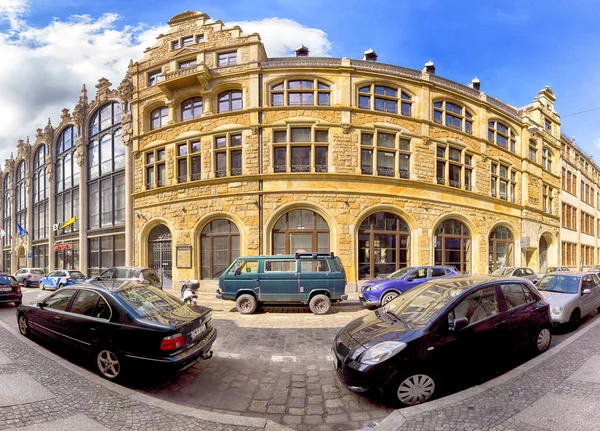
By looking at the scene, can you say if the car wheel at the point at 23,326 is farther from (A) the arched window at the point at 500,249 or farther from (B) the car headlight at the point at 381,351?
(A) the arched window at the point at 500,249

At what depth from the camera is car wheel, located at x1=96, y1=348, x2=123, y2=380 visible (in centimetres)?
449

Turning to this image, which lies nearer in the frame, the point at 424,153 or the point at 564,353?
the point at 564,353

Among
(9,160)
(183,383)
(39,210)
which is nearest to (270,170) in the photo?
(183,383)

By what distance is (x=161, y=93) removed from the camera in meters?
18.2

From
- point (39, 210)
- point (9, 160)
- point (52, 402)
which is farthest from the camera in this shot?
point (9, 160)

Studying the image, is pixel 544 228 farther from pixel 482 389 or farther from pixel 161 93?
pixel 161 93

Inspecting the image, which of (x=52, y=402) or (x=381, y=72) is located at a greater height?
(x=381, y=72)

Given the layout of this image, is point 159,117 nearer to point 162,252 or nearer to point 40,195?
point 162,252

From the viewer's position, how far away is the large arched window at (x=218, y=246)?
1609cm

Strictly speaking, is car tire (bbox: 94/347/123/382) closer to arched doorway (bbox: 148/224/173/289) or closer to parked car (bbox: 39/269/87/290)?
arched doorway (bbox: 148/224/173/289)

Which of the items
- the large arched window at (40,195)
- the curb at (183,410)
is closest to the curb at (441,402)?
the curb at (183,410)

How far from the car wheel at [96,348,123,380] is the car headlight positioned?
11.9ft

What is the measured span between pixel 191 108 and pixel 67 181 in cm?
1804

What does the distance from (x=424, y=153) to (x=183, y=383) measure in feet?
55.1
